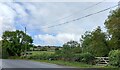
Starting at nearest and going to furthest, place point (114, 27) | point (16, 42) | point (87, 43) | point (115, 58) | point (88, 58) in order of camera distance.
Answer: point (115, 58), point (88, 58), point (114, 27), point (87, 43), point (16, 42)

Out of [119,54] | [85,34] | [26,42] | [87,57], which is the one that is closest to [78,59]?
[87,57]

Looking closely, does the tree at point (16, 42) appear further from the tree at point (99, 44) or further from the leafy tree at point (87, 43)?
the tree at point (99, 44)

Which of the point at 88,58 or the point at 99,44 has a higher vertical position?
the point at 99,44

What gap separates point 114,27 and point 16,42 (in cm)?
4718

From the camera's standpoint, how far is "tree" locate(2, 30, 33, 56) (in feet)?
275

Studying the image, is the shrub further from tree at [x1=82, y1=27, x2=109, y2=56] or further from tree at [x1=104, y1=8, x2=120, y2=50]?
tree at [x1=82, y1=27, x2=109, y2=56]

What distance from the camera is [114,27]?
44.8 meters

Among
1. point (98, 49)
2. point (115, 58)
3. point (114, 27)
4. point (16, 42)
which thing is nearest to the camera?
point (115, 58)

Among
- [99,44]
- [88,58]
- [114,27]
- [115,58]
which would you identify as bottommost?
[115,58]

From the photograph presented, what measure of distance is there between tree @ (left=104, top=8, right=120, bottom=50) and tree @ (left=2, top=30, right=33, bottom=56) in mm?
38937

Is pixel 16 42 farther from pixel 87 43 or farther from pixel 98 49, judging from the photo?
pixel 98 49

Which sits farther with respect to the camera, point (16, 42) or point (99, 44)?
point (16, 42)

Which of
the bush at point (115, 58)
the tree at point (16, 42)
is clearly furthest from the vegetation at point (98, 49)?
the tree at point (16, 42)

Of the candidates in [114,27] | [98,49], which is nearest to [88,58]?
[114,27]
